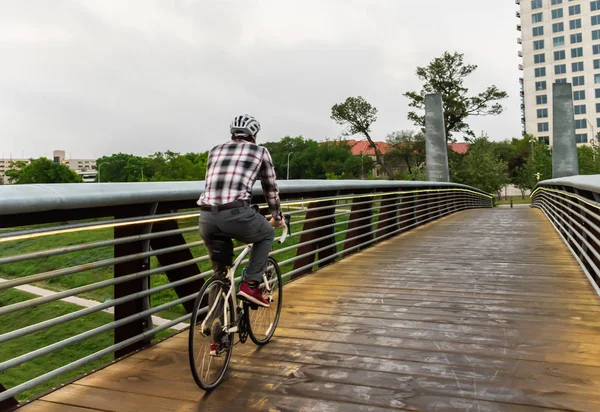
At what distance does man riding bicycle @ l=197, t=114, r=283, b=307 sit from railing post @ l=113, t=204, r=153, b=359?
0.76 m

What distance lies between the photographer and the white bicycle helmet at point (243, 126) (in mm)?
3717

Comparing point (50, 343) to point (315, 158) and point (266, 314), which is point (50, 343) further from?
point (315, 158)

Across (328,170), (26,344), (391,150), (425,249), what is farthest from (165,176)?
(425,249)

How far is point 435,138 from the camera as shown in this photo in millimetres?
21016

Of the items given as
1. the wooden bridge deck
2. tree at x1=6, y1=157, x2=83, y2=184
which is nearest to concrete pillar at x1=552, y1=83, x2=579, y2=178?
the wooden bridge deck

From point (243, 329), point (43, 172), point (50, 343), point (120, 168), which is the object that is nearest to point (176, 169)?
point (43, 172)

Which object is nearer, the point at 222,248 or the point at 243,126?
the point at 222,248

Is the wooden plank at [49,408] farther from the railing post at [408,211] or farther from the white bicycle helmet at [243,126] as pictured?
the railing post at [408,211]

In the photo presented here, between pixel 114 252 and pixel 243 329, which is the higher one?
pixel 114 252

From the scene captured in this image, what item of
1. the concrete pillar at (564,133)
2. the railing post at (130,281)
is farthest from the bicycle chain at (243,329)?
the concrete pillar at (564,133)

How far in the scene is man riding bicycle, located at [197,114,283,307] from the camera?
11.5 ft

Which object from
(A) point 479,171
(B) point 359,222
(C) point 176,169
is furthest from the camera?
(C) point 176,169

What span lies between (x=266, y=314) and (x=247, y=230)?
1078 mm

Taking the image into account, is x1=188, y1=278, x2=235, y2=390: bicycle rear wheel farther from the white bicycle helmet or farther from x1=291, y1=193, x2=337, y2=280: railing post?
x1=291, y1=193, x2=337, y2=280: railing post
